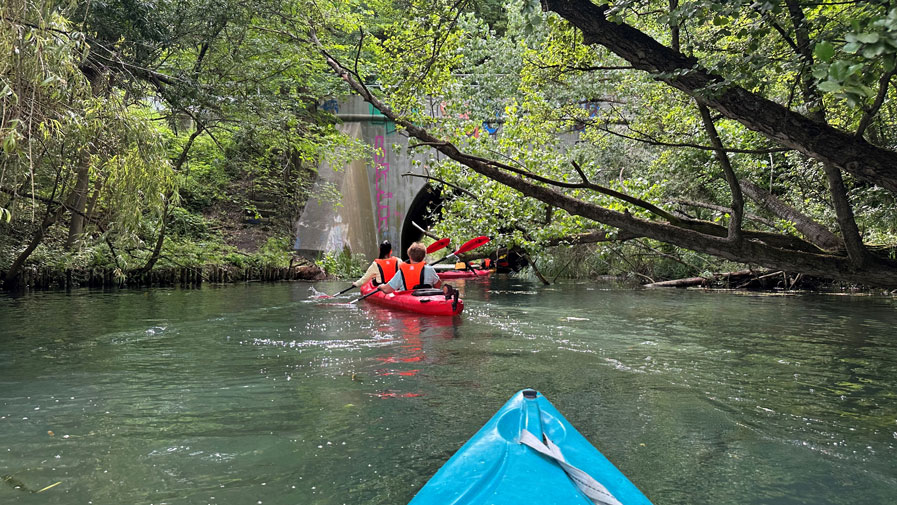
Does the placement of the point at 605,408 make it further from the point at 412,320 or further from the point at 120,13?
the point at 120,13

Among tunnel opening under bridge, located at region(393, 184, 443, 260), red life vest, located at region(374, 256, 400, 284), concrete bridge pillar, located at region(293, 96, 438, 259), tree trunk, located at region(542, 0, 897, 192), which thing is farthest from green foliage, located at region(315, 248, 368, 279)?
tree trunk, located at region(542, 0, 897, 192)

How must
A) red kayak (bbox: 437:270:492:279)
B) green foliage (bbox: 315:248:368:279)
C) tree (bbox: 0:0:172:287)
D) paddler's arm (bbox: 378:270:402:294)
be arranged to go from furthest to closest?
red kayak (bbox: 437:270:492:279) < green foliage (bbox: 315:248:368:279) < paddler's arm (bbox: 378:270:402:294) < tree (bbox: 0:0:172:287)

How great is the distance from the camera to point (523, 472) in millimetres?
1855

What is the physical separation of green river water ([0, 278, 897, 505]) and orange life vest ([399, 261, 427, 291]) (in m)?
0.85

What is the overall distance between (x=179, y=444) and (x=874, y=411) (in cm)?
431

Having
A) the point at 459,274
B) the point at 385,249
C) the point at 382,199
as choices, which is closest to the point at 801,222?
the point at 385,249

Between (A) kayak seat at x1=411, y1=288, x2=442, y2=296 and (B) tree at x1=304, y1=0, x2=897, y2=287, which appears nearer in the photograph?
(B) tree at x1=304, y1=0, x2=897, y2=287

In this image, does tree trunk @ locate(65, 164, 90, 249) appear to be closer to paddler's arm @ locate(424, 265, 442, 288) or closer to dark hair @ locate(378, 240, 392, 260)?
dark hair @ locate(378, 240, 392, 260)

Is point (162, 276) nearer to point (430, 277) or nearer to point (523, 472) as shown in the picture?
point (430, 277)

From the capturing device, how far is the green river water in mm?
2832

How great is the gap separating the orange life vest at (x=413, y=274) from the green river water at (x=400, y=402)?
2.77 feet

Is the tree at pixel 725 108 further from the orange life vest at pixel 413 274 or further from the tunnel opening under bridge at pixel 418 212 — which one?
the tunnel opening under bridge at pixel 418 212

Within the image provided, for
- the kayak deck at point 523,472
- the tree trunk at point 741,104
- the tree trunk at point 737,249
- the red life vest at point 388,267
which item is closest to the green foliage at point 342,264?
the red life vest at point 388,267

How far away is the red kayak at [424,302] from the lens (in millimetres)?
8508
